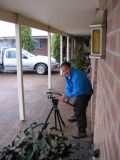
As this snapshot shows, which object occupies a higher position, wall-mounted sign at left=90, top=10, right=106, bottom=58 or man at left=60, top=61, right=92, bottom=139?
wall-mounted sign at left=90, top=10, right=106, bottom=58

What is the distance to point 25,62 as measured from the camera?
51.6 ft

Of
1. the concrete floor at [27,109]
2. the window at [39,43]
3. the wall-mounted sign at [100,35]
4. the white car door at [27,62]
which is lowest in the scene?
the concrete floor at [27,109]

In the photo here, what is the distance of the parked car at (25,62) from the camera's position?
15.6m

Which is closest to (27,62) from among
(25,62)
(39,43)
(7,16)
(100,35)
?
(25,62)

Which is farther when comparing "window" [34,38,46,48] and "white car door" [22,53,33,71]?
"window" [34,38,46,48]

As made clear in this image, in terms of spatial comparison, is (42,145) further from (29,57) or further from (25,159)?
(29,57)

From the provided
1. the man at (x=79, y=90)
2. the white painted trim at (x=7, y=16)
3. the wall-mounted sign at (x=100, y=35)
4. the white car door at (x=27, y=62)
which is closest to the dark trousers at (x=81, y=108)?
the man at (x=79, y=90)

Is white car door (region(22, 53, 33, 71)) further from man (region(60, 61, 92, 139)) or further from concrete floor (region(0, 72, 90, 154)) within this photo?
man (region(60, 61, 92, 139))

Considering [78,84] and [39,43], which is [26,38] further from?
[78,84]

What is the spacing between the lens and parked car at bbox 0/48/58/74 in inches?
614

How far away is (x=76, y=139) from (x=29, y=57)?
37.4ft

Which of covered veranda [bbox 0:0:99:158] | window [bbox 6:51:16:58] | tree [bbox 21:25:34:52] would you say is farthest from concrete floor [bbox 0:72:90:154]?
tree [bbox 21:25:34:52]

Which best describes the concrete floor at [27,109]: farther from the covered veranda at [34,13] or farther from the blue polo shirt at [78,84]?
the blue polo shirt at [78,84]

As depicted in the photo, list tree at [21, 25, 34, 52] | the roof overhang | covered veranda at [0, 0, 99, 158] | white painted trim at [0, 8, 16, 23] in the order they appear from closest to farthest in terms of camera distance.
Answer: the roof overhang → covered veranda at [0, 0, 99, 158] → white painted trim at [0, 8, 16, 23] → tree at [21, 25, 34, 52]
